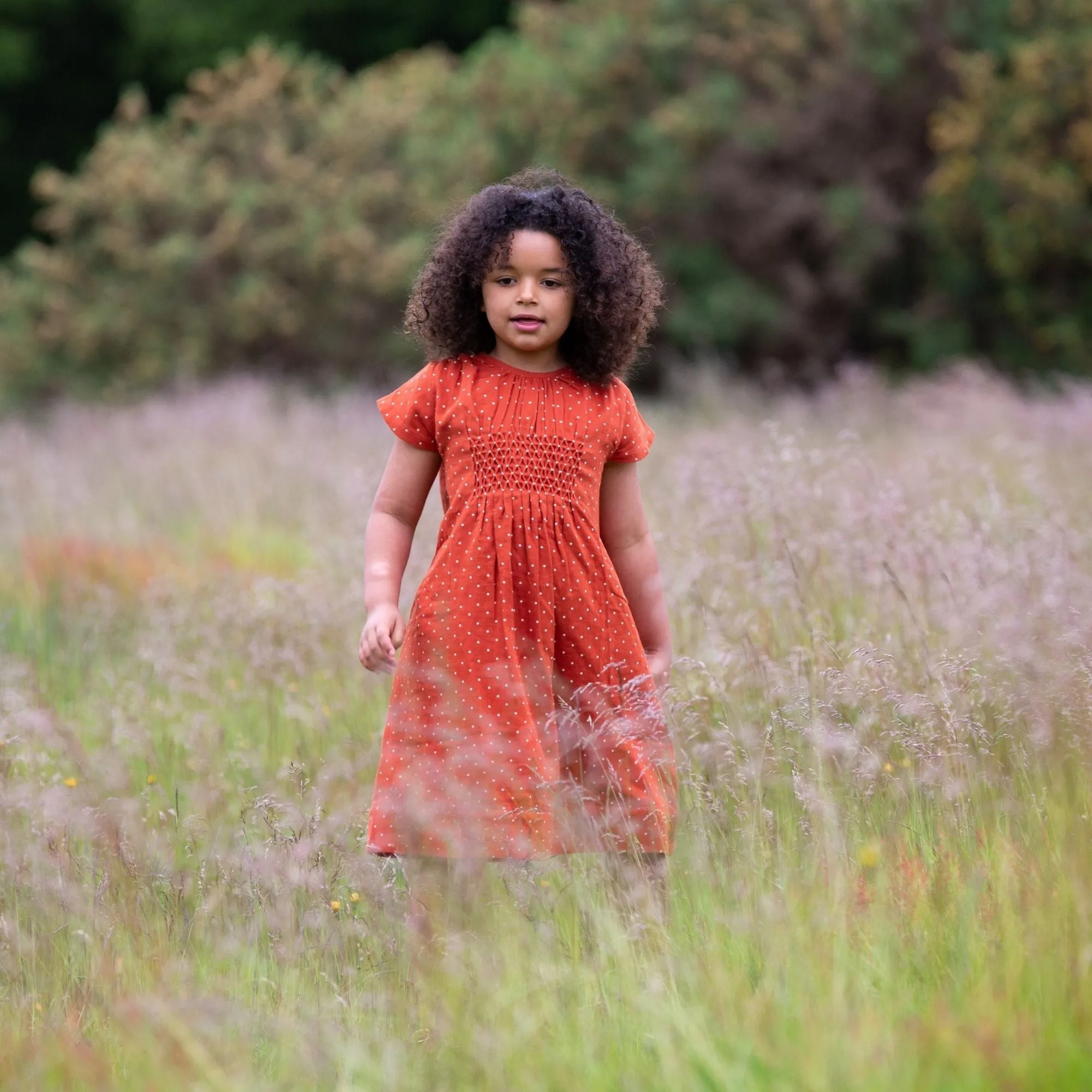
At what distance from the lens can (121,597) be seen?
6.15 m

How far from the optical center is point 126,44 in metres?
24.0

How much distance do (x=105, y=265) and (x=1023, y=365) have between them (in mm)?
8619

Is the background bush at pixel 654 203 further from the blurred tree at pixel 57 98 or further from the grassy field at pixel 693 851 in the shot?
the grassy field at pixel 693 851

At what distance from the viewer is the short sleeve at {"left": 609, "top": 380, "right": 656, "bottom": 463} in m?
2.90

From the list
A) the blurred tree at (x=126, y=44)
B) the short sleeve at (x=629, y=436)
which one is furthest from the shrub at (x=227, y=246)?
the short sleeve at (x=629, y=436)

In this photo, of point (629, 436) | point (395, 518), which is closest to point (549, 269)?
point (629, 436)

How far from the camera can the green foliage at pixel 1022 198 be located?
500 inches

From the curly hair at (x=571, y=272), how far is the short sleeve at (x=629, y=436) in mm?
57

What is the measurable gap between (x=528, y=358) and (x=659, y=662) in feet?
2.04

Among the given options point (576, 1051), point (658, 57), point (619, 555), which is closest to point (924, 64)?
point (658, 57)

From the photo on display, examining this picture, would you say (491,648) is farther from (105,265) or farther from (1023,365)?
(105,265)

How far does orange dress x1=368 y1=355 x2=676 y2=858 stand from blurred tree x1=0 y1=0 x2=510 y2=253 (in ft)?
69.5

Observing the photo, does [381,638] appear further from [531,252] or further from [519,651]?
[531,252]

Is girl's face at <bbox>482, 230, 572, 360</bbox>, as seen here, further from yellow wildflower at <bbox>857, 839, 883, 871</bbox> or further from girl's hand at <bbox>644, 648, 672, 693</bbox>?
yellow wildflower at <bbox>857, 839, 883, 871</bbox>
